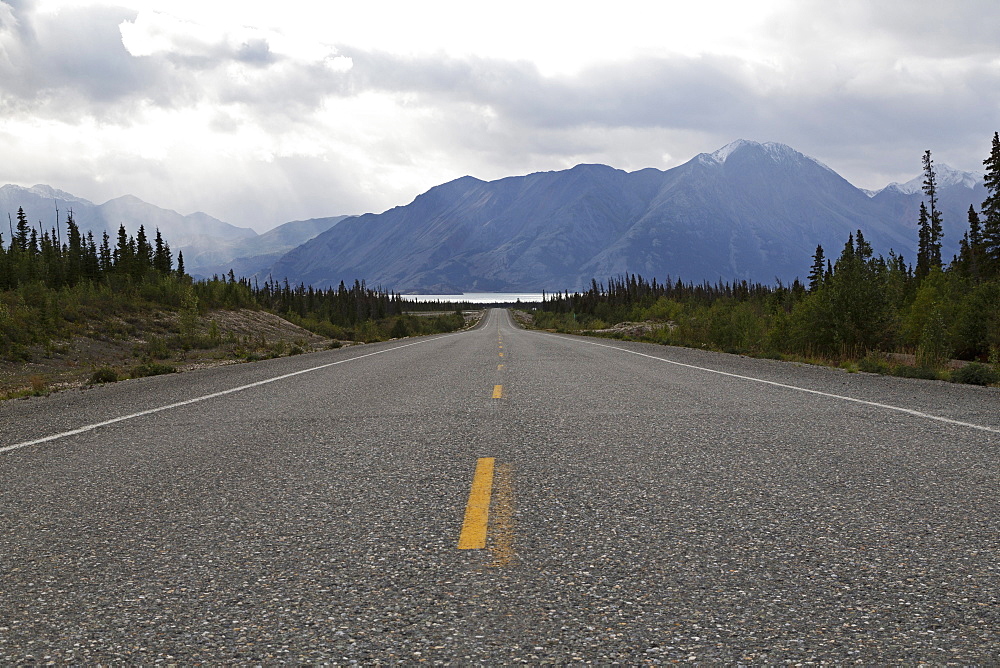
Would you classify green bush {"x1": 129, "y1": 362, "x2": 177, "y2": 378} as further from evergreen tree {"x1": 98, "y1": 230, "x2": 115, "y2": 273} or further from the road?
evergreen tree {"x1": 98, "y1": 230, "x2": 115, "y2": 273}

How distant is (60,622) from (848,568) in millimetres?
3476

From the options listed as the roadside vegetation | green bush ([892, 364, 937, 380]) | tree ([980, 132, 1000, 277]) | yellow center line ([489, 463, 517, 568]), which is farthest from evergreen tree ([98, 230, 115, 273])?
tree ([980, 132, 1000, 277])

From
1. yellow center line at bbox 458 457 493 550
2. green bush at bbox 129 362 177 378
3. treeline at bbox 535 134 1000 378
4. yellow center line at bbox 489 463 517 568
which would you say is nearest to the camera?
yellow center line at bbox 489 463 517 568

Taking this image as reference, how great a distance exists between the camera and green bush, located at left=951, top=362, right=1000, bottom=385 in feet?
40.4

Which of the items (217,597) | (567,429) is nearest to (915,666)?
(217,597)

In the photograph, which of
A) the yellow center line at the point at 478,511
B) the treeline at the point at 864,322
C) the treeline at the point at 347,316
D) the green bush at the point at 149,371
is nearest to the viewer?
the yellow center line at the point at 478,511

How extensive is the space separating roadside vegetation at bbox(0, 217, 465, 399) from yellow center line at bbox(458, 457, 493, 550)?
11551mm

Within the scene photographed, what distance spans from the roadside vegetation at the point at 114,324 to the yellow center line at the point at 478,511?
11.6 meters

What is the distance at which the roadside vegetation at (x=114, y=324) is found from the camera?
21.3m

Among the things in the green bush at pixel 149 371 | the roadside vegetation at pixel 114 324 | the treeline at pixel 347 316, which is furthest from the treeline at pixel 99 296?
the green bush at pixel 149 371

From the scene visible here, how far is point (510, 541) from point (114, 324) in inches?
1267

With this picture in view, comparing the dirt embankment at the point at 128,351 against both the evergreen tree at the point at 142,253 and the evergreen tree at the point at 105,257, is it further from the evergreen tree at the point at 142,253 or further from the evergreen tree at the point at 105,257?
the evergreen tree at the point at 105,257

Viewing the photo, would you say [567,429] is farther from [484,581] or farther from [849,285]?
[849,285]

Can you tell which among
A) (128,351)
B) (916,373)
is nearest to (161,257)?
(128,351)
